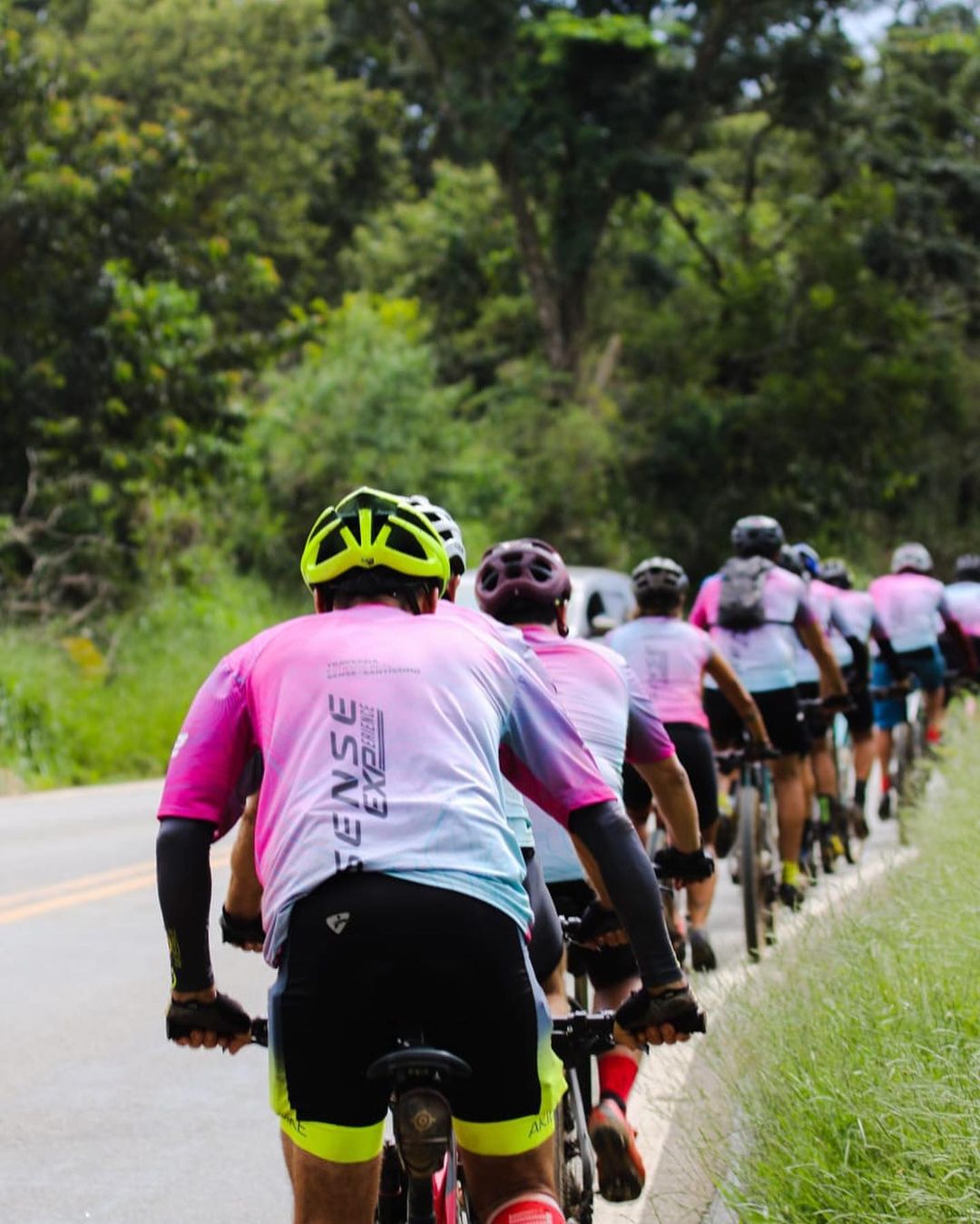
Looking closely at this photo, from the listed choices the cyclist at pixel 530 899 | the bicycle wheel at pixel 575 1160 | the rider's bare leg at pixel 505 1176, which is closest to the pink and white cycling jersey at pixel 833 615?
the bicycle wheel at pixel 575 1160

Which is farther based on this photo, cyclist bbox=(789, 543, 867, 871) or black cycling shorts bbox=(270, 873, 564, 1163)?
cyclist bbox=(789, 543, 867, 871)

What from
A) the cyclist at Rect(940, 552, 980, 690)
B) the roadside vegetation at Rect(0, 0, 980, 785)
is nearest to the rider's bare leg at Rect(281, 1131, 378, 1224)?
the cyclist at Rect(940, 552, 980, 690)

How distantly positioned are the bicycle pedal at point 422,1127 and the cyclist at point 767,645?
733 cm

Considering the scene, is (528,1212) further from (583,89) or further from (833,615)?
(583,89)

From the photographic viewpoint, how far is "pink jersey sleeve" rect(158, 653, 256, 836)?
3.50 metres

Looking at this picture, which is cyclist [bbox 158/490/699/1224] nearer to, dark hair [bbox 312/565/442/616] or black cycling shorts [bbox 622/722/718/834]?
dark hair [bbox 312/565/442/616]

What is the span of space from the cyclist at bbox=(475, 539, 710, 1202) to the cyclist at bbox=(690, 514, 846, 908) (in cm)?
481

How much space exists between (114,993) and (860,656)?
652 cm

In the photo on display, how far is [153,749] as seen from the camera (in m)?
20.3

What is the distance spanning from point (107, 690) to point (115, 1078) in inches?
579

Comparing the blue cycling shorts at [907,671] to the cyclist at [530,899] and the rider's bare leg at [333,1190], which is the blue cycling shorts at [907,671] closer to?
the cyclist at [530,899]

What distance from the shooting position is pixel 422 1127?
3.13 m

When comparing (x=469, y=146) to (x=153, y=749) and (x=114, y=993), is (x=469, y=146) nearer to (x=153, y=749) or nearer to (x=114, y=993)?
(x=153, y=749)

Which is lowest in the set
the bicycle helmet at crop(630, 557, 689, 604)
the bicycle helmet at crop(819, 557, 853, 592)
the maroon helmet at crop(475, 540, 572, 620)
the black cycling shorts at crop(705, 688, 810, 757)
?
the black cycling shorts at crop(705, 688, 810, 757)
